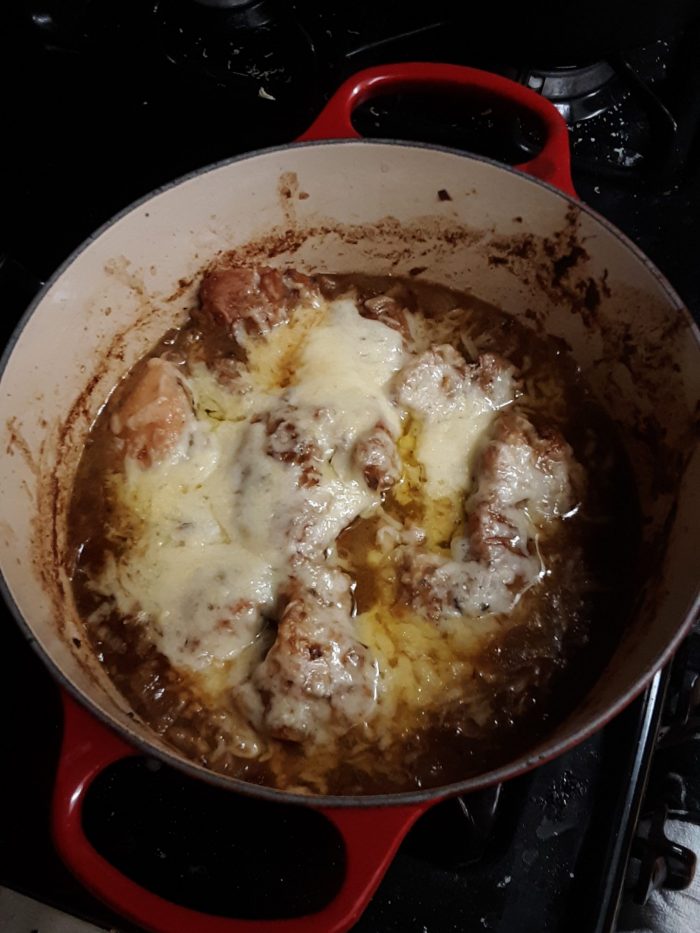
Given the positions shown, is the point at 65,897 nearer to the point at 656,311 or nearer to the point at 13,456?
the point at 13,456

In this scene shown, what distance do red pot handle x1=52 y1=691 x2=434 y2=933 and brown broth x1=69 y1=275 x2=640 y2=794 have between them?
7.5 inches

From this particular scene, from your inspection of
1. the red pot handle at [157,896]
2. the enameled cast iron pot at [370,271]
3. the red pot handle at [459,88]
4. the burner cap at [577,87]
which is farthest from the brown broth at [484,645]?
the burner cap at [577,87]

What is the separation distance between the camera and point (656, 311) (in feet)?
4.37

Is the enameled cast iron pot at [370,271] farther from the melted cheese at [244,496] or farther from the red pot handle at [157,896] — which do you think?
the melted cheese at [244,496]

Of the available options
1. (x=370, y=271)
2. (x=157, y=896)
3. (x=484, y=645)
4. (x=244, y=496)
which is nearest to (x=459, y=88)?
(x=370, y=271)

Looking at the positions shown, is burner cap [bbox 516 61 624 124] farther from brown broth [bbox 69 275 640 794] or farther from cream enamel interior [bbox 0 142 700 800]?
brown broth [bbox 69 275 640 794]

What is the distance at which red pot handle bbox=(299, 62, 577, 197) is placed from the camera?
1.34m

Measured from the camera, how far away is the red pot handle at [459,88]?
1340 millimetres

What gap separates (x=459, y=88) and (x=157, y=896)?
1319 millimetres

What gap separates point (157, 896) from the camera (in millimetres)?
980

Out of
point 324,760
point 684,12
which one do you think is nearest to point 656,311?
point 684,12

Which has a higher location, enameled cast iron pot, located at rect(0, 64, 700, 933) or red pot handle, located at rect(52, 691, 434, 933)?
enameled cast iron pot, located at rect(0, 64, 700, 933)

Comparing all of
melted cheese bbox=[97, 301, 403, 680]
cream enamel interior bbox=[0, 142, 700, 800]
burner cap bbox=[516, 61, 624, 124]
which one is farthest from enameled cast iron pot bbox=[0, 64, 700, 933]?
burner cap bbox=[516, 61, 624, 124]

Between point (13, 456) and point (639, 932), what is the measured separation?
4.18 ft
